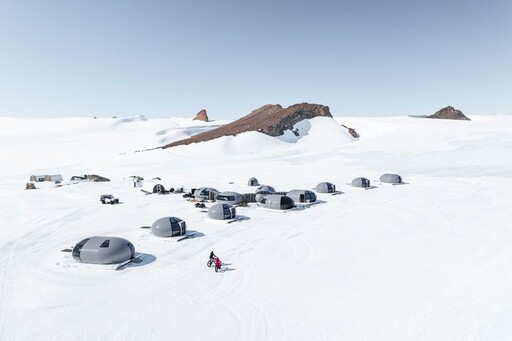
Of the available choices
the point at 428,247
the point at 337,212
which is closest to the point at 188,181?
the point at 337,212

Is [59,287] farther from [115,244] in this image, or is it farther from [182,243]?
[182,243]

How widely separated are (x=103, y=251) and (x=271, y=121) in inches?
4067

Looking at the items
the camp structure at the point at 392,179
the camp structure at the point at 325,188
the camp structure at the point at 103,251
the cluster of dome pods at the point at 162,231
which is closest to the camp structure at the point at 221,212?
the cluster of dome pods at the point at 162,231

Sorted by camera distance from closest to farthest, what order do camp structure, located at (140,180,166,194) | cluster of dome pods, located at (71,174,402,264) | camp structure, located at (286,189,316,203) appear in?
cluster of dome pods, located at (71,174,402,264)
camp structure, located at (286,189,316,203)
camp structure, located at (140,180,166,194)

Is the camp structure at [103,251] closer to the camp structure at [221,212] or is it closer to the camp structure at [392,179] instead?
the camp structure at [221,212]

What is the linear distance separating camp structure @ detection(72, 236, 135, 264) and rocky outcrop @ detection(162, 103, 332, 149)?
91.7m

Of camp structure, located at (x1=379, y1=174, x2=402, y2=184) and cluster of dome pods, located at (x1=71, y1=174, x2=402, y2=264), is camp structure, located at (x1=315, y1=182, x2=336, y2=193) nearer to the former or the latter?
cluster of dome pods, located at (x1=71, y1=174, x2=402, y2=264)

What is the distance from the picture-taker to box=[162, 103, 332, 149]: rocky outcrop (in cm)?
11538

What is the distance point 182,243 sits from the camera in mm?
25859

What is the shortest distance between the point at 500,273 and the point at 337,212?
55.9 feet

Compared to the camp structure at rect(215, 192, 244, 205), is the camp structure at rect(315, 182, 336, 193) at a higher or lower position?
lower

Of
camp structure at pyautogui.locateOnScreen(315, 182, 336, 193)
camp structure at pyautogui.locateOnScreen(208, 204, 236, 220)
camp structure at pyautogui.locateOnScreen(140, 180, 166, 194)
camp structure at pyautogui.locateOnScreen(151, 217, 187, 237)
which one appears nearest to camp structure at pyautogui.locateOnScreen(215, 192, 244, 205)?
camp structure at pyautogui.locateOnScreen(208, 204, 236, 220)

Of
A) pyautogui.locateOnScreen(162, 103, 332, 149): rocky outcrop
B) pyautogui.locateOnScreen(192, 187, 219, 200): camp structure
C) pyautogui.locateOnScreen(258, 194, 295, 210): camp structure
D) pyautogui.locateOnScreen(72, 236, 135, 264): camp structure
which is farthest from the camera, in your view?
pyautogui.locateOnScreen(162, 103, 332, 149): rocky outcrop

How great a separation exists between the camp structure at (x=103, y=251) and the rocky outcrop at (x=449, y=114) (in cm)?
17004
